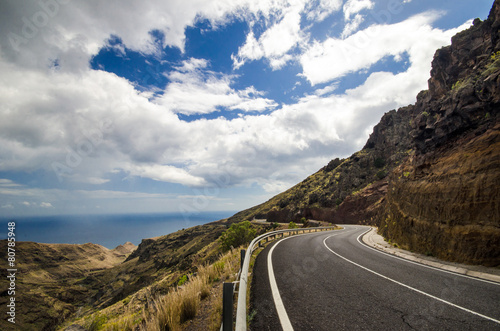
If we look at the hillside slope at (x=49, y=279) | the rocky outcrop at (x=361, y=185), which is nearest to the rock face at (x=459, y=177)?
the rocky outcrop at (x=361, y=185)

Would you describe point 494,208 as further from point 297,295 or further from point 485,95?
point 297,295

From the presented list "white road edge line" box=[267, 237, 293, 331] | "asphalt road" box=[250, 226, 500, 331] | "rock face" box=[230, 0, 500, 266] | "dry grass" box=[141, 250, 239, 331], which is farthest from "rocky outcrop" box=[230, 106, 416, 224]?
"dry grass" box=[141, 250, 239, 331]

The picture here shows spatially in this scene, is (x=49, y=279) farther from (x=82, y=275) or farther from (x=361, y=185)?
(x=361, y=185)

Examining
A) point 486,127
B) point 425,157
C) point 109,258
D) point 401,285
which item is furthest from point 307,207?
point 109,258

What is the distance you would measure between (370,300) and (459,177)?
1002 centimetres

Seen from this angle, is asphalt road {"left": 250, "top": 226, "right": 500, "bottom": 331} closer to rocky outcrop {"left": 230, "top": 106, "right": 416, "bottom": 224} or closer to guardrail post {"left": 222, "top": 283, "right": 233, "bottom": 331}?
guardrail post {"left": 222, "top": 283, "right": 233, "bottom": 331}

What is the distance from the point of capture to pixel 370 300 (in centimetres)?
483

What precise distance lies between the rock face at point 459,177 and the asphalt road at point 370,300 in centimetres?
298

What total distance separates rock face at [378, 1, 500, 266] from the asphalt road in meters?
2.98

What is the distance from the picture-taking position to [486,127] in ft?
35.3

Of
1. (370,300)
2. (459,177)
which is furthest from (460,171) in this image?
(370,300)

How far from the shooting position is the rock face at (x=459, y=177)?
29.0 feet

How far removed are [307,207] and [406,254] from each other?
52.2m

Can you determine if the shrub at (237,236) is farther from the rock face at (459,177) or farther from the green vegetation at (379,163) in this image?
the green vegetation at (379,163)
